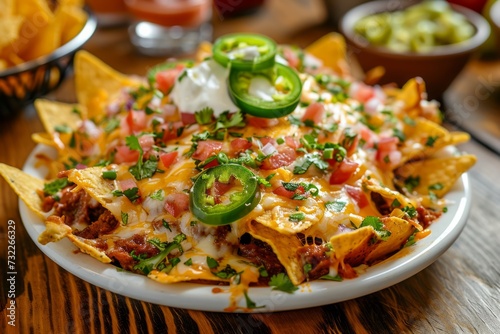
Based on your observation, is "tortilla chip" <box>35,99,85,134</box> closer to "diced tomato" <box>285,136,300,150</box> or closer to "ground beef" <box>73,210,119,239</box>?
"ground beef" <box>73,210,119,239</box>

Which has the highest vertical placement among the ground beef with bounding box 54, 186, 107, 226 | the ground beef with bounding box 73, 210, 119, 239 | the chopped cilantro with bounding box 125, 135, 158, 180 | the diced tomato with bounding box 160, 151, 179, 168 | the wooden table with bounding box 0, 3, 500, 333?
the diced tomato with bounding box 160, 151, 179, 168

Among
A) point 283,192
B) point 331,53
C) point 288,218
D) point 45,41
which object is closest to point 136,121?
point 283,192

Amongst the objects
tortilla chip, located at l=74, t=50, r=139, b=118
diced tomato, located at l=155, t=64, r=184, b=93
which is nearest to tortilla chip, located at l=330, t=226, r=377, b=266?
diced tomato, located at l=155, t=64, r=184, b=93

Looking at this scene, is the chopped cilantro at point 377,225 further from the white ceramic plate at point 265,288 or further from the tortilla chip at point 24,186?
the tortilla chip at point 24,186

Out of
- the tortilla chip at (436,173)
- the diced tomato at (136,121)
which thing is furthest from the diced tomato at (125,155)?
the tortilla chip at (436,173)

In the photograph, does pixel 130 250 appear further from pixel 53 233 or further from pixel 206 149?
pixel 206 149

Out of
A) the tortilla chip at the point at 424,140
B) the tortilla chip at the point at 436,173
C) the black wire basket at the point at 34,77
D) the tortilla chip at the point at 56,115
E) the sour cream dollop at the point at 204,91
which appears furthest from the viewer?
the black wire basket at the point at 34,77
